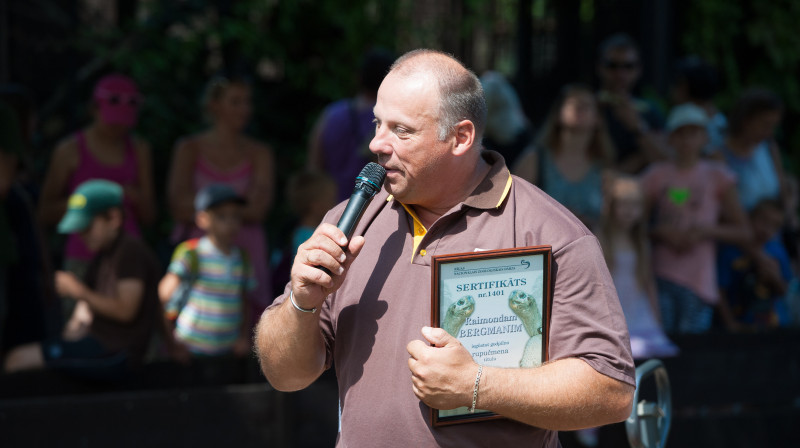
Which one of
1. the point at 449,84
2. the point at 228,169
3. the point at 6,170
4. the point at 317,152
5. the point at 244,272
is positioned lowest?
the point at 244,272

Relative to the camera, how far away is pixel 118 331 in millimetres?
5023

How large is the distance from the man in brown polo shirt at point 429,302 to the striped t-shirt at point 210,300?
2772 millimetres

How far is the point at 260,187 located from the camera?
5.84 metres

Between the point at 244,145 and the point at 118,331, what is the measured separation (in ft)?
4.65

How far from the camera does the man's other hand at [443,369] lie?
225 cm

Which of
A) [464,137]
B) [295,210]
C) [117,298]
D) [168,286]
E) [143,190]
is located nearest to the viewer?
[464,137]

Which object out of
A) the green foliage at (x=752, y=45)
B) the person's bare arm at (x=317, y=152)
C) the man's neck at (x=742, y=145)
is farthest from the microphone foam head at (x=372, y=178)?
the green foliage at (x=752, y=45)

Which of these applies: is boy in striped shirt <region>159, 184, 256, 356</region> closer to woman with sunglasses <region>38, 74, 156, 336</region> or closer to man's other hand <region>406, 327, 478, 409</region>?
woman with sunglasses <region>38, 74, 156, 336</region>

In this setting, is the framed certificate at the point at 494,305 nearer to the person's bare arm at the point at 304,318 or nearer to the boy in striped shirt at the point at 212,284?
the person's bare arm at the point at 304,318

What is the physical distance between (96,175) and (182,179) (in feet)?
1.52

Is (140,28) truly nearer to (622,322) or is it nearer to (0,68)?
(0,68)

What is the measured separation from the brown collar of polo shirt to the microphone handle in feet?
0.68

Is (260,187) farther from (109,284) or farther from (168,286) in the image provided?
(109,284)

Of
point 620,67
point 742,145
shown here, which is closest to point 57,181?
point 620,67
